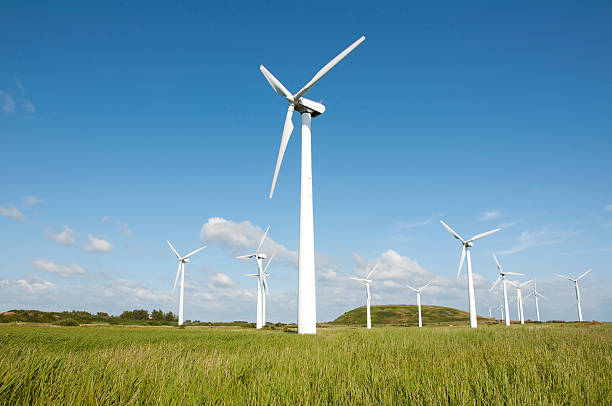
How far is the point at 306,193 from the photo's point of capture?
1094 inches

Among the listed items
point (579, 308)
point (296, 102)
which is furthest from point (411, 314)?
point (296, 102)

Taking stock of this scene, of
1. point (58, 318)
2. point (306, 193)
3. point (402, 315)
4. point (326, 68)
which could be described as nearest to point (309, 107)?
point (326, 68)

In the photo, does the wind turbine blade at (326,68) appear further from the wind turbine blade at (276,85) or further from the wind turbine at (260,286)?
the wind turbine at (260,286)

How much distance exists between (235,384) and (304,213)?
22.3m

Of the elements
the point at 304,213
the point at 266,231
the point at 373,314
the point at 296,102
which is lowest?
the point at 373,314

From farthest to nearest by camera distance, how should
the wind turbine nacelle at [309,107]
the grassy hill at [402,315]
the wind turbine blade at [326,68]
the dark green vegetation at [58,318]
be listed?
1. the grassy hill at [402,315]
2. the dark green vegetation at [58,318]
3. the wind turbine nacelle at [309,107]
4. the wind turbine blade at [326,68]

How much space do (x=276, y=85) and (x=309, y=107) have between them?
4.46 meters

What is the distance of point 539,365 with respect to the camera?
25.0 feet

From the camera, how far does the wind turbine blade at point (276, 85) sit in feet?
109

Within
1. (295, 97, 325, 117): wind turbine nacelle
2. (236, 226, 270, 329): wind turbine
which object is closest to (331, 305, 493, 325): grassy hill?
(236, 226, 270, 329): wind turbine

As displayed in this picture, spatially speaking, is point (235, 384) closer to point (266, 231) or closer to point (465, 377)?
point (465, 377)

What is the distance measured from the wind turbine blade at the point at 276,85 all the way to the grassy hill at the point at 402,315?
13047cm

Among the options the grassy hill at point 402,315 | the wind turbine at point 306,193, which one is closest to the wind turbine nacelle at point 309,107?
the wind turbine at point 306,193

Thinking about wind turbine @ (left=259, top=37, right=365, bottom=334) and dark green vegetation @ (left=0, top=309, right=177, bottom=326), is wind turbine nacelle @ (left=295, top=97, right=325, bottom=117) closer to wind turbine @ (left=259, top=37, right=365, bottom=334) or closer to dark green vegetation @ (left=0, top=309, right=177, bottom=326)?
wind turbine @ (left=259, top=37, right=365, bottom=334)
